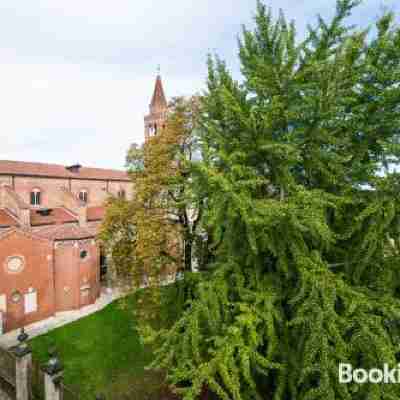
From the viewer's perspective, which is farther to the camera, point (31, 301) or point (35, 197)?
point (35, 197)

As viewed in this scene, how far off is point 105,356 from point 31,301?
7.07 metres

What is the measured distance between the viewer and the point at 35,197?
78.5ft

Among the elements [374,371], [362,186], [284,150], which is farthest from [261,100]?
[374,371]

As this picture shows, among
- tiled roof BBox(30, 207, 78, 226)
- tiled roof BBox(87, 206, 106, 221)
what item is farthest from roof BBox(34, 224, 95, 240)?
tiled roof BBox(87, 206, 106, 221)

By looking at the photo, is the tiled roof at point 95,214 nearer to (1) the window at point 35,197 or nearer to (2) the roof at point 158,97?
(1) the window at point 35,197

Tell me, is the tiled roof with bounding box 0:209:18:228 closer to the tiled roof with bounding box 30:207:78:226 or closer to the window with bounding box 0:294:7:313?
the tiled roof with bounding box 30:207:78:226

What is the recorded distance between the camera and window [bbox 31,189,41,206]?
23734 mm

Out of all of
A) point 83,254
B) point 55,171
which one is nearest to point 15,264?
point 83,254

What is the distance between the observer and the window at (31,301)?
16281 millimetres

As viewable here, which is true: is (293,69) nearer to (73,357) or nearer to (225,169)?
(225,169)

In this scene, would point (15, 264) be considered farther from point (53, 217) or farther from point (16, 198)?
point (53, 217)

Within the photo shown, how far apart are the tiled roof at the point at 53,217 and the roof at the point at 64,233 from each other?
3.09 feet

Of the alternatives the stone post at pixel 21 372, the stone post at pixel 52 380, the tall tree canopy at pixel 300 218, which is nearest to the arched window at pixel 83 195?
the stone post at pixel 21 372

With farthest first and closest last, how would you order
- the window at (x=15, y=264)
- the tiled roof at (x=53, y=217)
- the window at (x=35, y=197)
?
1. the window at (x=35, y=197)
2. the tiled roof at (x=53, y=217)
3. the window at (x=15, y=264)
